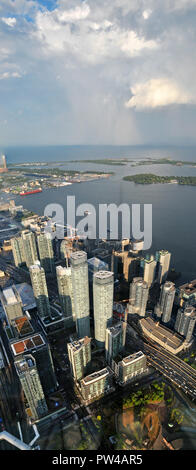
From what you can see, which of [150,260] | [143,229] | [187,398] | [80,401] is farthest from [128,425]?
[143,229]

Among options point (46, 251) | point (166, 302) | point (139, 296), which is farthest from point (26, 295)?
point (166, 302)

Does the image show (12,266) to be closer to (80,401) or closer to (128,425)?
(80,401)

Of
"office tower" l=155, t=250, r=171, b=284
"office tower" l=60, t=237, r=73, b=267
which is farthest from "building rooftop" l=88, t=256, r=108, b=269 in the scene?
"office tower" l=155, t=250, r=171, b=284

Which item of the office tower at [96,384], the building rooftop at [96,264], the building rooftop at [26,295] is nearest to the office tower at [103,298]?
the office tower at [96,384]

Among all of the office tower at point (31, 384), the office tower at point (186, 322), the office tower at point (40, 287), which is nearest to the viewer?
the office tower at point (31, 384)

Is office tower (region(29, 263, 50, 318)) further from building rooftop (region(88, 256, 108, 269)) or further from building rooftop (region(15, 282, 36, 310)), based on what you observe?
building rooftop (region(88, 256, 108, 269))

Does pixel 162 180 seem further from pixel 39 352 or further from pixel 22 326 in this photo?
pixel 39 352

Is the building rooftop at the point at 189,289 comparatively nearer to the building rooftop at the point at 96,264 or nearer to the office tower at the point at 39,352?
the building rooftop at the point at 96,264
